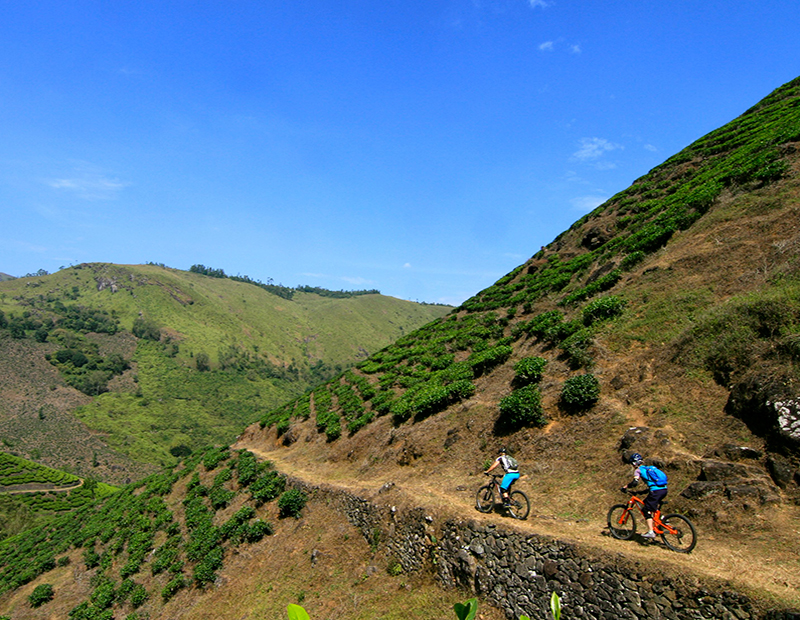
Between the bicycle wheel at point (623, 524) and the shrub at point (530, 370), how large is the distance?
26.1 ft

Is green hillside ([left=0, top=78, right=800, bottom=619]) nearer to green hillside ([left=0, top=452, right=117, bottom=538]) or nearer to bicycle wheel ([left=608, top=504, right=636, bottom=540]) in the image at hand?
bicycle wheel ([left=608, top=504, right=636, bottom=540])

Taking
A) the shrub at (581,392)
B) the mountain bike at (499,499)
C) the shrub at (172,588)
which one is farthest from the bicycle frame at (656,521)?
the shrub at (172,588)

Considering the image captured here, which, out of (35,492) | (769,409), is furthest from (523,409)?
(35,492)

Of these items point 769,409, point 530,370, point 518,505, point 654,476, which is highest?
point 530,370

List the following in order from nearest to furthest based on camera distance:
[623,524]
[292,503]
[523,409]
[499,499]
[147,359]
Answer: [623,524]
[499,499]
[523,409]
[292,503]
[147,359]

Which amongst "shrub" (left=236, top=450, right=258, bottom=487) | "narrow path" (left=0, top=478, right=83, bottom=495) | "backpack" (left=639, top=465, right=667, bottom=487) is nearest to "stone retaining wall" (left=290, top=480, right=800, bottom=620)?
"backpack" (left=639, top=465, right=667, bottom=487)

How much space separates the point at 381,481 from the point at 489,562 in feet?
27.4

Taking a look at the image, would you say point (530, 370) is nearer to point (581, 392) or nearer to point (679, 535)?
point (581, 392)

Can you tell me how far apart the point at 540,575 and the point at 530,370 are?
903 centimetres

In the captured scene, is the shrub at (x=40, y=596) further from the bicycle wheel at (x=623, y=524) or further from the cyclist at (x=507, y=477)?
the bicycle wheel at (x=623, y=524)

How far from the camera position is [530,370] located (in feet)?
57.0

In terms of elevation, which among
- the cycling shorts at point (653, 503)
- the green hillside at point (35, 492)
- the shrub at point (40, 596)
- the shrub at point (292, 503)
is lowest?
the green hillside at point (35, 492)

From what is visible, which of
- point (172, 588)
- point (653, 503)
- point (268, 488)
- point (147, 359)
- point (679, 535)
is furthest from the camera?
point (147, 359)

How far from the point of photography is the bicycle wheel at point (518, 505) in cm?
1119
